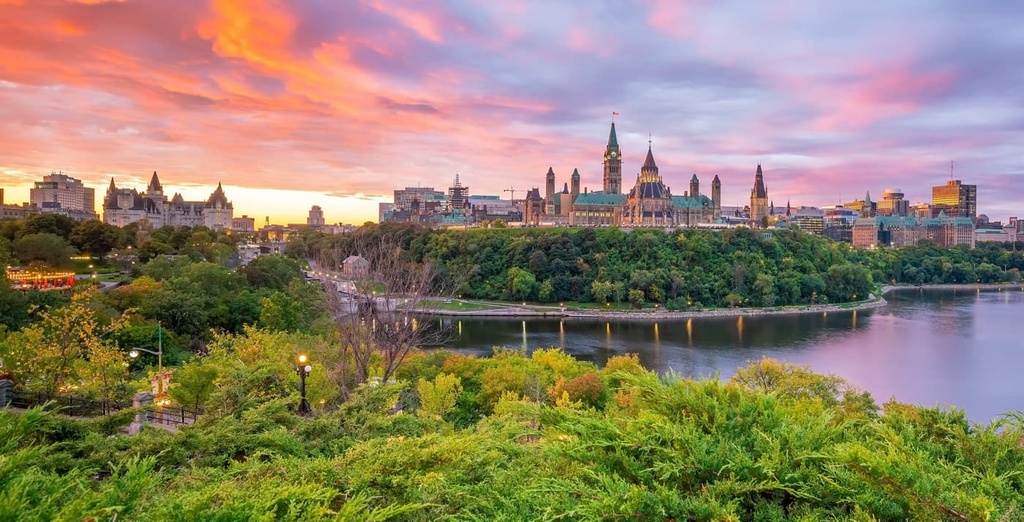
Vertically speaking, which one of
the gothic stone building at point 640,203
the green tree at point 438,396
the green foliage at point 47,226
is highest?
the gothic stone building at point 640,203

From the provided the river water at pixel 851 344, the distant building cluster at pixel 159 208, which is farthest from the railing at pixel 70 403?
the distant building cluster at pixel 159 208

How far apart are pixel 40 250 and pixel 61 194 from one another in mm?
101330

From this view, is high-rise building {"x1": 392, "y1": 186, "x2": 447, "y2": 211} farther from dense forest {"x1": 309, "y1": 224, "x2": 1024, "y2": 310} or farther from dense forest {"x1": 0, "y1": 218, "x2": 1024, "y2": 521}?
dense forest {"x1": 0, "y1": 218, "x2": 1024, "y2": 521}

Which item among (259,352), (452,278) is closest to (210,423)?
(259,352)

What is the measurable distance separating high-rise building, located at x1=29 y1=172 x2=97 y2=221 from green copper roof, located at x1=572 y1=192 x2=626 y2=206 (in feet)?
301

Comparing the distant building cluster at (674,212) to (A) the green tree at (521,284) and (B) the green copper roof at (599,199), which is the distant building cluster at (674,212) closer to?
(B) the green copper roof at (599,199)

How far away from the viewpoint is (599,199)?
97.4 metres

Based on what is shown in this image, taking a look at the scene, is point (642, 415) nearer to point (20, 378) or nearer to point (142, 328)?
point (20, 378)

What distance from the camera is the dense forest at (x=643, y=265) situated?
2357 inches

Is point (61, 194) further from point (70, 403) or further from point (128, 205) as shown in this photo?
point (70, 403)

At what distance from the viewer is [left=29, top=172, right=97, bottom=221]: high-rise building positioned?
361ft

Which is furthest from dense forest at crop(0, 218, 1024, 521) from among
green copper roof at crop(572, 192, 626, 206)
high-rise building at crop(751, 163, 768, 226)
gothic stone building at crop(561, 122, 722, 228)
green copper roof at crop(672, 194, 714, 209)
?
high-rise building at crop(751, 163, 768, 226)

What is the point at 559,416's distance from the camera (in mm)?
6379

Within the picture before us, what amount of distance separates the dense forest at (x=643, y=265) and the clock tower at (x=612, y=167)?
92.2 ft
